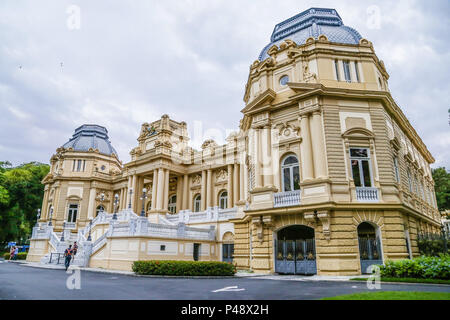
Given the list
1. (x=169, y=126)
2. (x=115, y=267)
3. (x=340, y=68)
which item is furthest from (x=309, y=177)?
(x=169, y=126)

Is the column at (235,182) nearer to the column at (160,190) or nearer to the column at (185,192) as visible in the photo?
the column at (185,192)

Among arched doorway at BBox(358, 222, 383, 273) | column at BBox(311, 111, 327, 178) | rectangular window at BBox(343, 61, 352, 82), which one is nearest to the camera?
arched doorway at BBox(358, 222, 383, 273)

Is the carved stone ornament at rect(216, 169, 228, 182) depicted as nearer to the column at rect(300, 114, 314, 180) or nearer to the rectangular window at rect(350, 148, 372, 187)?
the column at rect(300, 114, 314, 180)

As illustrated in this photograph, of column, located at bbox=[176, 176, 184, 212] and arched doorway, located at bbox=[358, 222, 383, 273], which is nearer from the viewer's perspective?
arched doorway, located at bbox=[358, 222, 383, 273]

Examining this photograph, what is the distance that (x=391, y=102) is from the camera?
802 inches

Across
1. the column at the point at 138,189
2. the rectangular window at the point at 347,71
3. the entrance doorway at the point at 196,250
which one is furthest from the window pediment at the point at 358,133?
the column at the point at 138,189

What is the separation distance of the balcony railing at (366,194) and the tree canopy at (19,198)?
3344cm

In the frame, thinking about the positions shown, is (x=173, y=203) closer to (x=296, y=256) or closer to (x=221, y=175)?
(x=221, y=175)

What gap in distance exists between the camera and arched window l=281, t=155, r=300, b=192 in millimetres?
18859

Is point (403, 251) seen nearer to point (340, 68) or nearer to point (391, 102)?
point (391, 102)

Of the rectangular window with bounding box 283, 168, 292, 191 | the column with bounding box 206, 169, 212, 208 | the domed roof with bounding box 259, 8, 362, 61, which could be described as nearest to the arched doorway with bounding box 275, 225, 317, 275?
the rectangular window with bounding box 283, 168, 292, 191

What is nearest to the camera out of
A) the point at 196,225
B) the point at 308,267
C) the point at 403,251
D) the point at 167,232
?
the point at 403,251

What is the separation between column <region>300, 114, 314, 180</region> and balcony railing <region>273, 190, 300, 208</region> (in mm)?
1135
